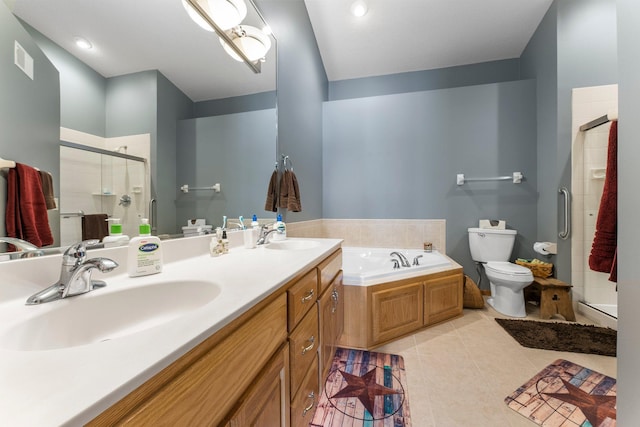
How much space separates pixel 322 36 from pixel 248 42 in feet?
5.73

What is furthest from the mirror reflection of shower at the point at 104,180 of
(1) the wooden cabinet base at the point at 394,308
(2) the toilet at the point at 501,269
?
(2) the toilet at the point at 501,269

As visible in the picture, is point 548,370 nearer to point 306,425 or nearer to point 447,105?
point 306,425

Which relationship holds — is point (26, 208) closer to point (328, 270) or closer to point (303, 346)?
point (303, 346)

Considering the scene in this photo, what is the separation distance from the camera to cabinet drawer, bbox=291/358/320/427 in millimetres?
852

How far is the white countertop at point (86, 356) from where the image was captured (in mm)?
257

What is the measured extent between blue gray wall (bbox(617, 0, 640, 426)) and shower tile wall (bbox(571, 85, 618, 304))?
6.29ft

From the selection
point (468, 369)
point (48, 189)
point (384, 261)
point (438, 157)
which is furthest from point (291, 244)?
point (438, 157)

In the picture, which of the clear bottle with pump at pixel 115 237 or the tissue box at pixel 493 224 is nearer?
the clear bottle with pump at pixel 115 237

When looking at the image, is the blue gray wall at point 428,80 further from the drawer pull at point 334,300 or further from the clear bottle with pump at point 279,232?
the drawer pull at point 334,300

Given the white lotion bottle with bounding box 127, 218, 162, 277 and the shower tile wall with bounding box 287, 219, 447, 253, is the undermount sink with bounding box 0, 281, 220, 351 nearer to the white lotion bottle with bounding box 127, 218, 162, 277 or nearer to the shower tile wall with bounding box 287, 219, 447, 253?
the white lotion bottle with bounding box 127, 218, 162, 277

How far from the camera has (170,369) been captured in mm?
368

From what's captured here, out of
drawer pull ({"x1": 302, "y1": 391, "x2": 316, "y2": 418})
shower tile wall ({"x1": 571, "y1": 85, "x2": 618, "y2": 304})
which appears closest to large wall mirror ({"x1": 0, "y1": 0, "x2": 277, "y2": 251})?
drawer pull ({"x1": 302, "y1": 391, "x2": 316, "y2": 418})

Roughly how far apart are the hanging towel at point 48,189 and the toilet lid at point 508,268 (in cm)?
290

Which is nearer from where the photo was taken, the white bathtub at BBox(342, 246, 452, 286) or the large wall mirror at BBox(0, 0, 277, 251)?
the large wall mirror at BBox(0, 0, 277, 251)
